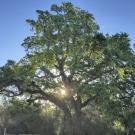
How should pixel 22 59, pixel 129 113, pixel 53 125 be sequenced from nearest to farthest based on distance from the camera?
1. pixel 129 113
2. pixel 22 59
3. pixel 53 125

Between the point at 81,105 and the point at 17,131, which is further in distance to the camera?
the point at 17,131

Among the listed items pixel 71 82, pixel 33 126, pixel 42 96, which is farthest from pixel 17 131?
pixel 71 82

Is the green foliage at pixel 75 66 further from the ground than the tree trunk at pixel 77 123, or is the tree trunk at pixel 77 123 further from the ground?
the green foliage at pixel 75 66

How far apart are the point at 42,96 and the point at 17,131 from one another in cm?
2414

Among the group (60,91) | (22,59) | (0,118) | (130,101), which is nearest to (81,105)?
(60,91)

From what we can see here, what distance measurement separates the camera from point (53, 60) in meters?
34.6

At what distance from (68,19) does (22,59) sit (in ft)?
19.2

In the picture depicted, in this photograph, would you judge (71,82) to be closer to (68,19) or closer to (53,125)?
(68,19)

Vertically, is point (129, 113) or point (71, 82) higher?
point (71, 82)

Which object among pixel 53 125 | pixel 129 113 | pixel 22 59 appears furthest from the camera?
pixel 53 125

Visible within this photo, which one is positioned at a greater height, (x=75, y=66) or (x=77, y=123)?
(x=75, y=66)

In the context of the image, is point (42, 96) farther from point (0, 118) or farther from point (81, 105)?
point (0, 118)

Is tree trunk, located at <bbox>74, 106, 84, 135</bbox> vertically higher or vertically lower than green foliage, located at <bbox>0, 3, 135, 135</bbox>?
lower

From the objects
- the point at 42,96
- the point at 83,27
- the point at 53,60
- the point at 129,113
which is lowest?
the point at 129,113
